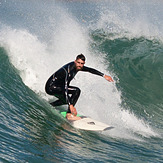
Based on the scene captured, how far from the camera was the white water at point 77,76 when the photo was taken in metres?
7.62

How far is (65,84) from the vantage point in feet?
22.1

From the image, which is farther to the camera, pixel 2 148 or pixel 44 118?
pixel 44 118

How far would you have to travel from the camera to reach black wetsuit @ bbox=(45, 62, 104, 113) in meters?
6.75

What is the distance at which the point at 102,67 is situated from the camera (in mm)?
10891

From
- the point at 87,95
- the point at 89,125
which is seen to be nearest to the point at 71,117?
the point at 89,125

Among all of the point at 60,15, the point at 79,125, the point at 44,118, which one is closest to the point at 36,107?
the point at 44,118

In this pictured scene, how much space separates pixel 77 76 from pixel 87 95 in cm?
95

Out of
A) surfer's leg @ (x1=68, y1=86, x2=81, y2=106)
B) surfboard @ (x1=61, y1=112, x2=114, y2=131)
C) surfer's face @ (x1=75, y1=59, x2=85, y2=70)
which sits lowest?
surfboard @ (x1=61, y1=112, x2=114, y2=131)

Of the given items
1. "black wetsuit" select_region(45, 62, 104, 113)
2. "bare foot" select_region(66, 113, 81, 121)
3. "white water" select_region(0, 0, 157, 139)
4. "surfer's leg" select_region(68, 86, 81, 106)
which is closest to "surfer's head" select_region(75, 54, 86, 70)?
"black wetsuit" select_region(45, 62, 104, 113)

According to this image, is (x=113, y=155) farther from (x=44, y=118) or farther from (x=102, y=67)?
(x=102, y=67)

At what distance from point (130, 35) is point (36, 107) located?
8871mm

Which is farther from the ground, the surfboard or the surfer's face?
the surfer's face

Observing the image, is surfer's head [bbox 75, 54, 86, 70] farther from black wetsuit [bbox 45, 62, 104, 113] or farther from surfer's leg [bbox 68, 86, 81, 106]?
surfer's leg [bbox 68, 86, 81, 106]

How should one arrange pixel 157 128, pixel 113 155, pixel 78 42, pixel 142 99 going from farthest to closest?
pixel 78 42
pixel 142 99
pixel 157 128
pixel 113 155
